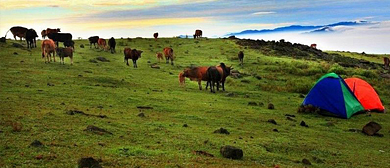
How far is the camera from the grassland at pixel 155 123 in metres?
10.4

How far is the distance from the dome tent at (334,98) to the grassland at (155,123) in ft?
2.35

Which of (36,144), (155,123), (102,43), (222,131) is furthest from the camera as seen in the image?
(102,43)

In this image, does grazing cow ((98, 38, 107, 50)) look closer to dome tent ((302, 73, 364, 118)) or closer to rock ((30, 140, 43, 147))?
dome tent ((302, 73, 364, 118))

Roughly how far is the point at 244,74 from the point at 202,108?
18.6m

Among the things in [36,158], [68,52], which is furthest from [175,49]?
[36,158]

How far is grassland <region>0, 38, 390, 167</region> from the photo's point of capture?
409 inches

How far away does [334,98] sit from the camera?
23188 mm

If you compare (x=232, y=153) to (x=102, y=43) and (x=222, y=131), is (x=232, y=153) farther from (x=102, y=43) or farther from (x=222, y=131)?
(x=102, y=43)

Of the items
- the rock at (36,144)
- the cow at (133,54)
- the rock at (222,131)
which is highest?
the cow at (133,54)

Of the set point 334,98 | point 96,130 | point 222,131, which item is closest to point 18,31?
point 96,130

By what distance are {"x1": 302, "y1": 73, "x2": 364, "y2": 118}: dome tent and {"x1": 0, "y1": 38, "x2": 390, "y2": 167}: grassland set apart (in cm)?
72

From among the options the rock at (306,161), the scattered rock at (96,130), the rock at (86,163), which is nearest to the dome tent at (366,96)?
the rock at (306,161)

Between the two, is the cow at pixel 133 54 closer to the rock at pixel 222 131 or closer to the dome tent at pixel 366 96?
the dome tent at pixel 366 96

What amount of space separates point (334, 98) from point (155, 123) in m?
13.4
